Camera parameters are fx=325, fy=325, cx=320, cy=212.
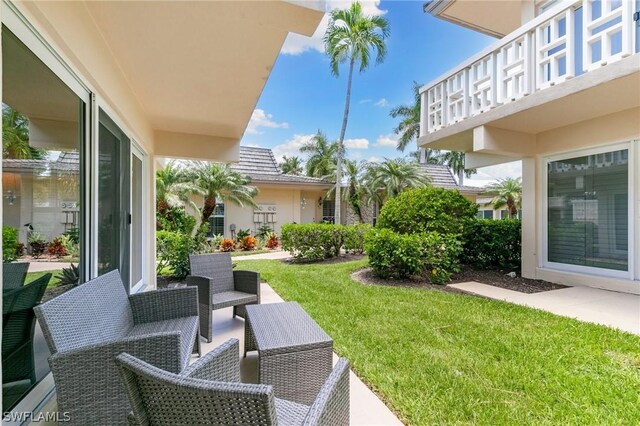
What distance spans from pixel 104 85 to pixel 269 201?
47.5 feet

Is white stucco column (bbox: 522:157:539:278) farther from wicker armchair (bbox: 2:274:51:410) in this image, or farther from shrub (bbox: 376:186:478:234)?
wicker armchair (bbox: 2:274:51:410)

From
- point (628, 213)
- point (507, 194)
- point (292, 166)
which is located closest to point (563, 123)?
point (628, 213)

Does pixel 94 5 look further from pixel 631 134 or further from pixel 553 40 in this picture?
pixel 631 134

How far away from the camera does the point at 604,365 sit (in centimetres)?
313

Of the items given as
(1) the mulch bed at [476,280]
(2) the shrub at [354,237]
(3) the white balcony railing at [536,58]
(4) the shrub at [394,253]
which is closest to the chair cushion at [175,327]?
(1) the mulch bed at [476,280]

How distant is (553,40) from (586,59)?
738mm

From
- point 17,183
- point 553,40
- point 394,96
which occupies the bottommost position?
point 17,183

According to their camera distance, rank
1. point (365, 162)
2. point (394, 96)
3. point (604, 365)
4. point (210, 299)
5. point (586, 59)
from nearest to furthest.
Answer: point (604, 365) < point (210, 299) < point (586, 59) < point (365, 162) < point (394, 96)

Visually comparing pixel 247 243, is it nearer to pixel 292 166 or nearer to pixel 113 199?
pixel 113 199

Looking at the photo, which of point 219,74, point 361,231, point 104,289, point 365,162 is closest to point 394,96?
point 365,162

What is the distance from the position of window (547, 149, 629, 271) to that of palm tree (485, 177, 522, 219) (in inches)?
→ 594

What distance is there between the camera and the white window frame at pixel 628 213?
18.8 feet

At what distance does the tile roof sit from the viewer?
1712 cm

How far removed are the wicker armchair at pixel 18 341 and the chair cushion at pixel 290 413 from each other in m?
1.50
